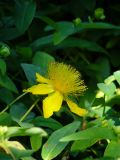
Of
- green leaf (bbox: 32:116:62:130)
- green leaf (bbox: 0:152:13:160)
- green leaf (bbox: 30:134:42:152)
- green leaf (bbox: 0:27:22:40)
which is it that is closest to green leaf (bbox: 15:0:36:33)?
green leaf (bbox: 0:27:22:40)

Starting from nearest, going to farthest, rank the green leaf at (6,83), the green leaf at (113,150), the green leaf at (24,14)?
the green leaf at (113,150) < the green leaf at (6,83) < the green leaf at (24,14)

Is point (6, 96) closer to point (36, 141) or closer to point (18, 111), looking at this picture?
point (18, 111)

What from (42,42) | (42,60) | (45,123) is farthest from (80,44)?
(45,123)

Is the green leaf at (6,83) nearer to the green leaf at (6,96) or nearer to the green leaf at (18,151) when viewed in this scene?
the green leaf at (6,96)

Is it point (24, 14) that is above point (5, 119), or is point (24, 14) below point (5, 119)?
above

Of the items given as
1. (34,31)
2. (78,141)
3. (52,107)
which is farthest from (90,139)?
(34,31)

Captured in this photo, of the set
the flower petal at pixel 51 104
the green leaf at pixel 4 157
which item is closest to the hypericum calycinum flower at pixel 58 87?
the flower petal at pixel 51 104
